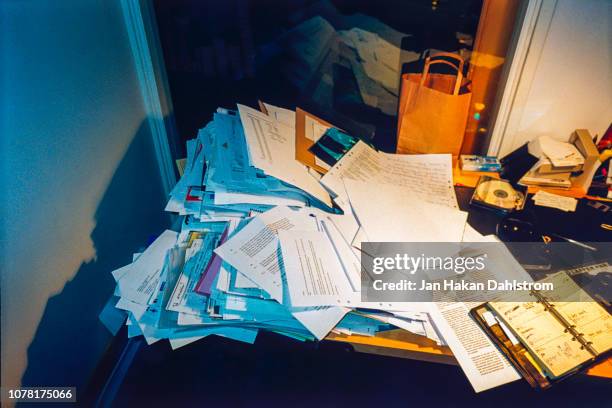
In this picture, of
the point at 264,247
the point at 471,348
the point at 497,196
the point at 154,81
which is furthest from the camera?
the point at 154,81

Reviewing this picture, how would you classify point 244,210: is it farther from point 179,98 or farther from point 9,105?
point 179,98

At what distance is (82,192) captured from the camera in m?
1.25

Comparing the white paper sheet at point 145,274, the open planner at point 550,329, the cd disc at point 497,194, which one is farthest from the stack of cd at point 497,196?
the white paper sheet at point 145,274

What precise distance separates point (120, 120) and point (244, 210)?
0.60 meters

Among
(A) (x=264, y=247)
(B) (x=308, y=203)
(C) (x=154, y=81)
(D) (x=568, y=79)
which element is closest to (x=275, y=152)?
(B) (x=308, y=203)

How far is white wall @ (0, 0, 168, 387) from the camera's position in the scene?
98 cm

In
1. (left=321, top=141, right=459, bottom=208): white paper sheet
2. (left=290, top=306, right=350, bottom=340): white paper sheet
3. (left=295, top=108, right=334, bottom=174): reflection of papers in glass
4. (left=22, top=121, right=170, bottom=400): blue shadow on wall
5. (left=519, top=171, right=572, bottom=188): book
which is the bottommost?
(left=22, top=121, right=170, bottom=400): blue shadow on wall

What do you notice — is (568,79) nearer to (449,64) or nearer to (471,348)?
(449,64)

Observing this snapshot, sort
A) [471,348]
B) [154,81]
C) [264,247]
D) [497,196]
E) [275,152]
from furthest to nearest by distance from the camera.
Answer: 1. [154,81]
2. [497,196]
3. [275,152]
4. [264,247]
5. [471,348]

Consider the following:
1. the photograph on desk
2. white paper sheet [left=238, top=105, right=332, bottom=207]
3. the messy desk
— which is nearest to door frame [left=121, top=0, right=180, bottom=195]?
the photograph on desk

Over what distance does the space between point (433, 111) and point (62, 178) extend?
1123 millimetres

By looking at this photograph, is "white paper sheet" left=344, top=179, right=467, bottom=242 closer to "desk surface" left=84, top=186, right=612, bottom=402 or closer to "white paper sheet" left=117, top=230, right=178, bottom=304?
"desk surface" left=84, top=186, right=612, bottom=402

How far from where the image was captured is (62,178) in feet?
3.79

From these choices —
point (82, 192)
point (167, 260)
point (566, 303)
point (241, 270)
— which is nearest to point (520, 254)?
point (566, 303)
